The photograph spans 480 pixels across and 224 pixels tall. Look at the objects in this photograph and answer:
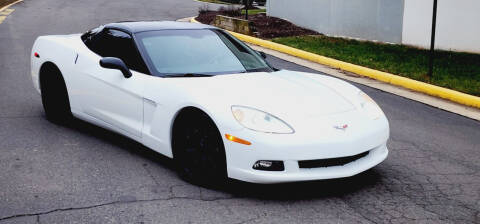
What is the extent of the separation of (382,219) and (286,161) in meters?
0.80

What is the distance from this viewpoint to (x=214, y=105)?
15.3 ft

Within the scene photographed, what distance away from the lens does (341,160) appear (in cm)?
458

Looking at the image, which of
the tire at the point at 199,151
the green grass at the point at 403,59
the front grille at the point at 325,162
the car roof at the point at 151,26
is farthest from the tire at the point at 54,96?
the green grass at the point at 403,59

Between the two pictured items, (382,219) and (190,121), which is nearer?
(382,219)

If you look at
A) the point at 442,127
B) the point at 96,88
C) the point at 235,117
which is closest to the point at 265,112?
the point at 235,117

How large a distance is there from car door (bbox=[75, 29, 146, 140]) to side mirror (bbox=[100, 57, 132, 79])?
6 centimetres

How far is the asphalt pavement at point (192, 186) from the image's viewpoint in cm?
423

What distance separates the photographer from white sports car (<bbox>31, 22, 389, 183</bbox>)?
446 cm

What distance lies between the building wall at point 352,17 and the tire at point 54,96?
10.1 meters

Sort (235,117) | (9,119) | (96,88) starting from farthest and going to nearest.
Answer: (9,119) < (96,88) < (235,117)

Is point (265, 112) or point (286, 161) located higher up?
point (265, 112)

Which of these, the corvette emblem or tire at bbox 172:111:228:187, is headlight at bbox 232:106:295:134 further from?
the corvette emblem

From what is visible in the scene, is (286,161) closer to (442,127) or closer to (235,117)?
(235,117)

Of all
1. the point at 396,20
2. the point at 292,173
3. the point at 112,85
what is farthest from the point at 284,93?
the point at 396,20
